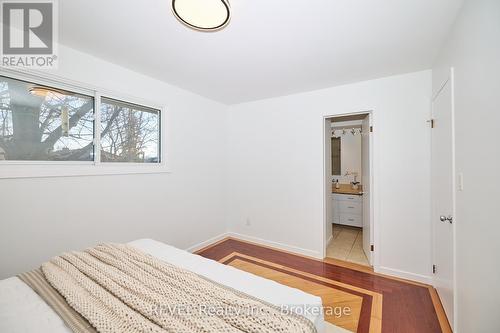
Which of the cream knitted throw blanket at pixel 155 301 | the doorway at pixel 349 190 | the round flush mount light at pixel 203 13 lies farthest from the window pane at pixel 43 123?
the doorway at pixel 349 190

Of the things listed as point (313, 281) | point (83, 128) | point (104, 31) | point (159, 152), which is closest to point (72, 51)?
point (104, 31)

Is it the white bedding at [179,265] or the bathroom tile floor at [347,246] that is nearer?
the white bedding at [179,265]

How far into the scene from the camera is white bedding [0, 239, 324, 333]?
89 centimetres

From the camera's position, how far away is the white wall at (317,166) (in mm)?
2281

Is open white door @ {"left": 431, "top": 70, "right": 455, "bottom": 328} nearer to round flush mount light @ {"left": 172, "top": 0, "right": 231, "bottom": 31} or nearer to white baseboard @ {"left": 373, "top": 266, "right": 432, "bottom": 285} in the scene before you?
white baseboard @ {"left": 373, "top": 266, "right": 432, "bottom": 285}

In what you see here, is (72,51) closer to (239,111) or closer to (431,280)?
(239,111)

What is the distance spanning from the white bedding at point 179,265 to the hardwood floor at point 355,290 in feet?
3.16

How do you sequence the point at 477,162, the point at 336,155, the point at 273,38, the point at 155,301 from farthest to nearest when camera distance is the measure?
the point at 336,155 → the point at 273,38 → the point at 477,162 → the point at 155,301

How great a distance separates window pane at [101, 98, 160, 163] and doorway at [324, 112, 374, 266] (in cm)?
249

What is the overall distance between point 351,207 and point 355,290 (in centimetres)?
220

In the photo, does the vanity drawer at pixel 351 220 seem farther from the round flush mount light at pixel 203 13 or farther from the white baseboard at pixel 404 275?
the round flush mount light at pixel 203 13

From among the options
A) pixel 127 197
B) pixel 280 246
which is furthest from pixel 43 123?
pixel 280 246

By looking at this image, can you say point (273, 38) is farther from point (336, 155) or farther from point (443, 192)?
point (336, 155)

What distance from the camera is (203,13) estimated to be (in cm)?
124
